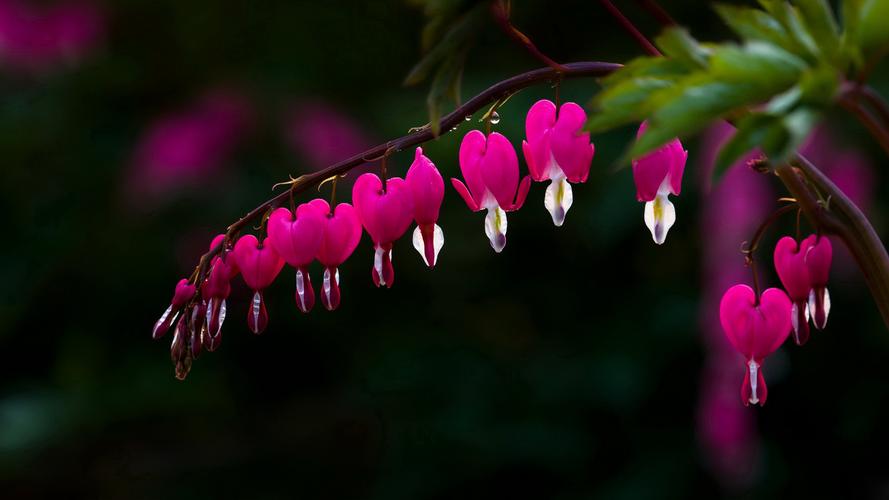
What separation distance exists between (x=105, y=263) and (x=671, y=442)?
1.90m

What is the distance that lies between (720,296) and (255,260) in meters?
1.65

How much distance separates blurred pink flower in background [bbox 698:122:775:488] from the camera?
7.96ft

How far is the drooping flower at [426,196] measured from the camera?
95 centimetres

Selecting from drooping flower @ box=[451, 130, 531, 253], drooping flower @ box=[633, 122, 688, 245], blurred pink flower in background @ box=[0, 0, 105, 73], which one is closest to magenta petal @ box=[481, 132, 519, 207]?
drooping flower @ box=[451, 130, 531, 253]

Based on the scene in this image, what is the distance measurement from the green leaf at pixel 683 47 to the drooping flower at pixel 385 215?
0.29 m

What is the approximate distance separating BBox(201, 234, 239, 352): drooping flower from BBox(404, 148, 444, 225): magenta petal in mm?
193

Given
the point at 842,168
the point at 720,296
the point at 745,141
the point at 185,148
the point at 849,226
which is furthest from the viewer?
the point at 185,148

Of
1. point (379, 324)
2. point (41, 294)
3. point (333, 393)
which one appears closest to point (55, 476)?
point (41, 294)

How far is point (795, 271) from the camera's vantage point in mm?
947

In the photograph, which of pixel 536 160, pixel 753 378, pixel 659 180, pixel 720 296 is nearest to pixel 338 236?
pixel 536 160

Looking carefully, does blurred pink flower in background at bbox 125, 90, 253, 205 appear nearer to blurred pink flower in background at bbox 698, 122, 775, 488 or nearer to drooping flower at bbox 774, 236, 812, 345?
blurred pink flower in background at bbox 698, 122, 775, 488

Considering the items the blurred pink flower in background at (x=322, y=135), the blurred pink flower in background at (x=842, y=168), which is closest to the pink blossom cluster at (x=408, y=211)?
the blurred pink flower in background at (x=842, y=168)

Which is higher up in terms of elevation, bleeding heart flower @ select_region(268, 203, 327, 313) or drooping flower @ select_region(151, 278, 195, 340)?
bleeding heart flower @ select_region(268, 203, 327, 313)

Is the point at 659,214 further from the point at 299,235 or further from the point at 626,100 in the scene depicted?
the point at 299,235
